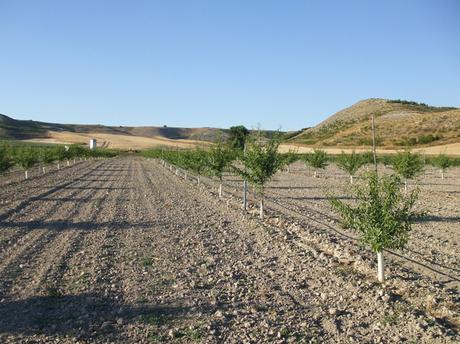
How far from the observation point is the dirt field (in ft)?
25.2

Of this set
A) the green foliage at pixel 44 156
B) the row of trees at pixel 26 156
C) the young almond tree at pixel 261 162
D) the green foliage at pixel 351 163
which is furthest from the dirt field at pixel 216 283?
the green foliage at pixel 44 156

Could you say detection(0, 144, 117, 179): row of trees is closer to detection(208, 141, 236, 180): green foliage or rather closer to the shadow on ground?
detection(208, 141, 236, 180): green foliage

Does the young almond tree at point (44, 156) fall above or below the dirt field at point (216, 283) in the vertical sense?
above

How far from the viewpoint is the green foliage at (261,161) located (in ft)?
64.3

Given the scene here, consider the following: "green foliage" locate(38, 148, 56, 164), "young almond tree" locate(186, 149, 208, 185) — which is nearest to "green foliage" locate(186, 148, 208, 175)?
"young almond tree" locate(186, 149, 208, 185)

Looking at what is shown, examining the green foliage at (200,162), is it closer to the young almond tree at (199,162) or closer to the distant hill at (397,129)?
the young almond tree at (199,162)

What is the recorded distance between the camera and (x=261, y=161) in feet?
64.2

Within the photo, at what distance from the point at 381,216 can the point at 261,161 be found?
9548 millimetres

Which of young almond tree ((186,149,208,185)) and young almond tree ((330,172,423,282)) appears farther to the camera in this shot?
young almond tree ((186,149,208,185))

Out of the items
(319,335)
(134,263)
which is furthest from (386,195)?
(134,263)

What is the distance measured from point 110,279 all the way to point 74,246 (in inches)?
140

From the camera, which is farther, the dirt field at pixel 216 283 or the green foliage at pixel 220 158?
the green foliage at pixel 220 158

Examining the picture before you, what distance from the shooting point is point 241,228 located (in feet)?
55.1

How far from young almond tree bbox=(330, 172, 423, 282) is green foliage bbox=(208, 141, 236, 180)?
1685 cm
